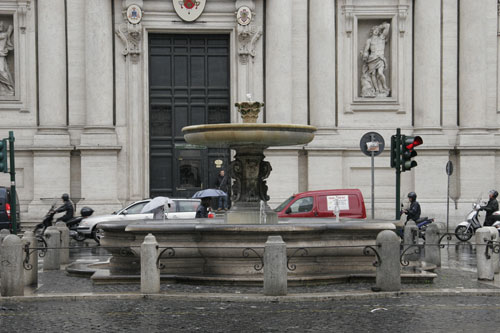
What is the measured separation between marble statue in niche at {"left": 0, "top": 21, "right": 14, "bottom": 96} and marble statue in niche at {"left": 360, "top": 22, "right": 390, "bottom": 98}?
1278cm

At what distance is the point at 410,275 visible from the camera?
14.3 m

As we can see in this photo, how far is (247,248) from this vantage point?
13.5 m

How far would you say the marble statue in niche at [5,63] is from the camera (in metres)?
29.6

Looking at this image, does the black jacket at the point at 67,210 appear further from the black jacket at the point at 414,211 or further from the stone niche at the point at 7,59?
the black jacket at the point at 414,211

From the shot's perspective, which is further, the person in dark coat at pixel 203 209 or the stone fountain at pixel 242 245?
the person in dark coat at pixel 203 209

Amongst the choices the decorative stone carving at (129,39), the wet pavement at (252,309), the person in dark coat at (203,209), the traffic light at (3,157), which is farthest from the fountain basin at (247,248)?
the decorative stone carving at (129,39)

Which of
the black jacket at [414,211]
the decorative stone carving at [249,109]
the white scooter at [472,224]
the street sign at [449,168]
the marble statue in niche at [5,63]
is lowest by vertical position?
the white scooter at [472,224]

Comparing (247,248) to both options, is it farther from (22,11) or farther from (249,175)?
(22,11)

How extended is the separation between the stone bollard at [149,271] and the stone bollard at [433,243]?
6.54 metres

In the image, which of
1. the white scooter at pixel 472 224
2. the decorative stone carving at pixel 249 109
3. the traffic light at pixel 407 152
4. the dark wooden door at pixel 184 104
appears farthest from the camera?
the dark wooden door at pixel 184 104

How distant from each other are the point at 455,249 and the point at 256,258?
10170 mm

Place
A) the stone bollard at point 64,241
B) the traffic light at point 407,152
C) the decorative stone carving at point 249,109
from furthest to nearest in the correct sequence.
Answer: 1. the traffic light at point 407,152
2. the stone bollard at point 64,241
3. the decorative stone carving at point 249,109

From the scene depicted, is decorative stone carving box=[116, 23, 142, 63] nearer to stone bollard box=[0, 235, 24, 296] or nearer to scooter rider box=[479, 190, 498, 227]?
scooter rider box=[479, 190, 498, 227]

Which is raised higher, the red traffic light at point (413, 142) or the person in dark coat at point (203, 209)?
the red traffic light at point (413, 142)
